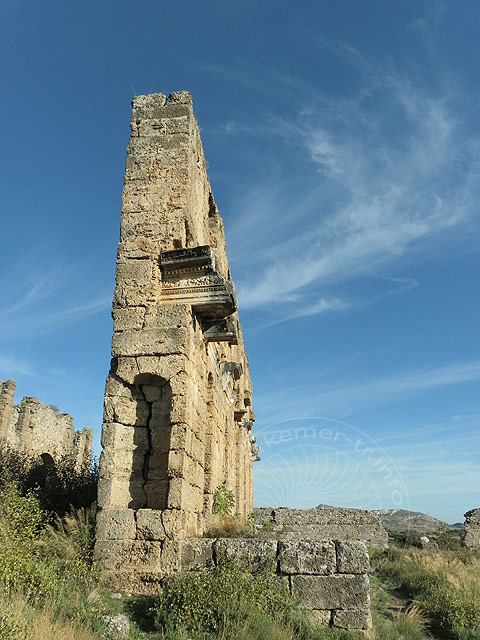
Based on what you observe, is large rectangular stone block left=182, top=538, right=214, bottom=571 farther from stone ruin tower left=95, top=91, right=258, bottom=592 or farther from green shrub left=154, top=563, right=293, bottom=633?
green shrub left=154, top=563, right=293, bottom=633

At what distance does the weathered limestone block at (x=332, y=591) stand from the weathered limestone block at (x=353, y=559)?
0.08 metres

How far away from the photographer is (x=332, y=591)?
591 centimetres

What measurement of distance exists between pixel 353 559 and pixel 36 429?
17866 millimetres

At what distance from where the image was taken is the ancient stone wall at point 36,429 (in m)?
19.8

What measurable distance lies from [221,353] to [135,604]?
6433 mm

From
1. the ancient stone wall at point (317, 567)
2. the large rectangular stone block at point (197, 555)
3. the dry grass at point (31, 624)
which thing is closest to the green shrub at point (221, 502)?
the large rectangular stone block at point (197, 555)

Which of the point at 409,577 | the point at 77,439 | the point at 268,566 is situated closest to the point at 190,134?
the point at 268,566

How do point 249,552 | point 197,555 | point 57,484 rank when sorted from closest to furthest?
point 249,552, point 197,555, point 57,484

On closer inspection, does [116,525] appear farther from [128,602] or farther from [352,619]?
[352,619]

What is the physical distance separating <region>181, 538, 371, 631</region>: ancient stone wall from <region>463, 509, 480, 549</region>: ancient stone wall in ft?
57.3

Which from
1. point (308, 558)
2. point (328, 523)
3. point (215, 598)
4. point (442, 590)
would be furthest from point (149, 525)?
point (328, 523)

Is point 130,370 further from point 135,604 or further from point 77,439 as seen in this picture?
point 77,439

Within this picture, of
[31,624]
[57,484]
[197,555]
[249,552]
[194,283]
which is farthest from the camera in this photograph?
[57,484]

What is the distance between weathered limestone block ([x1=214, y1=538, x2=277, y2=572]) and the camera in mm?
6090
